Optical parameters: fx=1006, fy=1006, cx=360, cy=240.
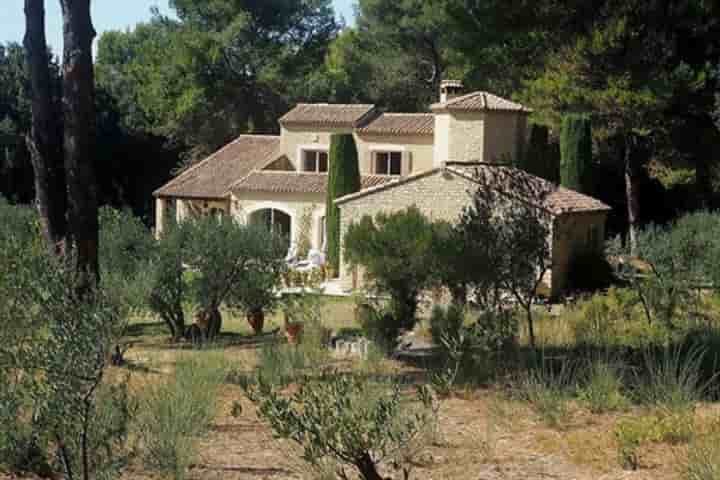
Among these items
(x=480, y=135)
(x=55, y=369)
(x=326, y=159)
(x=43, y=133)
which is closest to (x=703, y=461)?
(x=55, y=369)

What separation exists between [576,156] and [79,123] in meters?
24.4

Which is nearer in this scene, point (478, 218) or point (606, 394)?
point (606, 394)

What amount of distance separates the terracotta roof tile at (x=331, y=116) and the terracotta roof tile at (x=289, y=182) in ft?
7.12

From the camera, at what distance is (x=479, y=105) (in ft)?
106

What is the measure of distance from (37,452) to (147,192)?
128 feet

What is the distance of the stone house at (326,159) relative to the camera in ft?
106

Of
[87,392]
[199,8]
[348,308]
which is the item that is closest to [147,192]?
[199,8]

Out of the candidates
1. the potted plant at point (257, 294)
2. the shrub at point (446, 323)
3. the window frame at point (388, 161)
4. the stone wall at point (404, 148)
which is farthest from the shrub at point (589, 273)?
the window frame at point (388, 161)

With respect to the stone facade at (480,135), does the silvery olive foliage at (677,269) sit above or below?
below

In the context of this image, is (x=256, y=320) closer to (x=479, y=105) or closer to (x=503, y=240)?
(x=503, y=240)

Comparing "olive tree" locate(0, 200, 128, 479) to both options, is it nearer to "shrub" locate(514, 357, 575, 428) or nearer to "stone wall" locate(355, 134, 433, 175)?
"shrub" locate(514, 357, 575, 428)

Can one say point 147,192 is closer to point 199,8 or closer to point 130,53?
point 199,8

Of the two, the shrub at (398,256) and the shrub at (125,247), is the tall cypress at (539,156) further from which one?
→ the shrub at (398,256)

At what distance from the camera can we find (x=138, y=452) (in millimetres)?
7688
